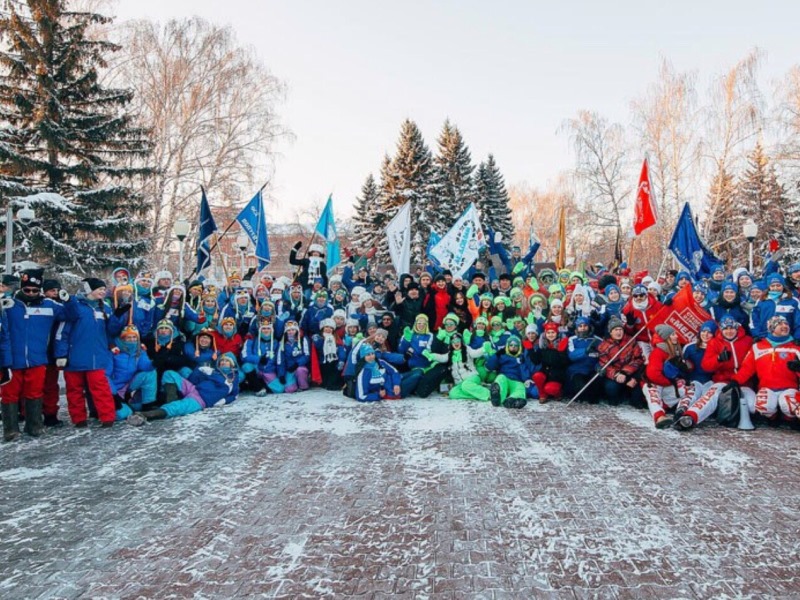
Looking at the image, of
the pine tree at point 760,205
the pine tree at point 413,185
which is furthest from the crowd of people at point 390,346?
the pine tree at point 760,205

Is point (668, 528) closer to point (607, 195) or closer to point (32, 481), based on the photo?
point (32, 481)

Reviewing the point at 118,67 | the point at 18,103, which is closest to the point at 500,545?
the point at 18,103

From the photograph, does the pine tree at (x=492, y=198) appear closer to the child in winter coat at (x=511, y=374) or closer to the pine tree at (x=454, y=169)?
the pine tree at (x=454, y=169)

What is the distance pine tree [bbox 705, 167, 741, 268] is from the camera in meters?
24.5

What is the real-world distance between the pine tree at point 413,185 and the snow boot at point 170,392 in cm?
2753

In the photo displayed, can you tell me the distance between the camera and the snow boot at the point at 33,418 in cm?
598

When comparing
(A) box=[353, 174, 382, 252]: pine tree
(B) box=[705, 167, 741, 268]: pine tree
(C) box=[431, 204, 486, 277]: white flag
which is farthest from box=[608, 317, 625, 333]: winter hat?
(A) box=[353, 174, 382, 252]: pine tree

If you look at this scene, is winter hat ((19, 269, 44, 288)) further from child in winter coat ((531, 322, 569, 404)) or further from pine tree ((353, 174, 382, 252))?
pine tree ((353, 174, 382, 252))

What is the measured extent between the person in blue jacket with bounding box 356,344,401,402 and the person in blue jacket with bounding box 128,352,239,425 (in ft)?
6.13

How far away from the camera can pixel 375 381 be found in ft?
25.5

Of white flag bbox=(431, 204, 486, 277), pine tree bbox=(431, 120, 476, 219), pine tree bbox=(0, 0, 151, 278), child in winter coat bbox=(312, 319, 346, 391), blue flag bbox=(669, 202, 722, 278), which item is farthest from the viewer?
pine tree bbox=(431, 120, 476, 219)

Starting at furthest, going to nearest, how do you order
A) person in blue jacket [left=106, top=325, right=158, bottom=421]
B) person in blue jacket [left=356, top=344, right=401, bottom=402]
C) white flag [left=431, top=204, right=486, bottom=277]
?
white flag [left=431, top=204, right=486, bottom=277] < person in blue jacket [left=356, top=344, right=401, bottom=402] < person in blue jacket [left=106, top=325, right=158, bottom=421]

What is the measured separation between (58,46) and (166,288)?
48.9 ft

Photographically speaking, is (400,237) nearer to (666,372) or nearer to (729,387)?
(666,372)
